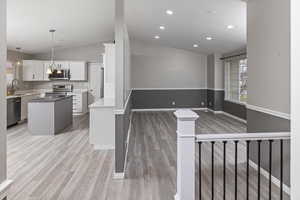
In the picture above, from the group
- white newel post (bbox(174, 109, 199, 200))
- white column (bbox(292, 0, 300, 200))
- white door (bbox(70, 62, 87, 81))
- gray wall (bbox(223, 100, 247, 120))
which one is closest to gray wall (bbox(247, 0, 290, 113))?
white newel post (bbox(174, 109, 199, 200))

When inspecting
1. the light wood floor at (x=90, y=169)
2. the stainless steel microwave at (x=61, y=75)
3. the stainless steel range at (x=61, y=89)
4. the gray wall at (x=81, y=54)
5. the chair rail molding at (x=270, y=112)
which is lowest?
the light wood floor at (x=90, y=169)

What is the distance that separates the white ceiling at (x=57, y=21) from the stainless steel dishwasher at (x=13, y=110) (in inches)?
73.2

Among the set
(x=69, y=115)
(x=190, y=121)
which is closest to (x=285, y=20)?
(x=190, y=121)

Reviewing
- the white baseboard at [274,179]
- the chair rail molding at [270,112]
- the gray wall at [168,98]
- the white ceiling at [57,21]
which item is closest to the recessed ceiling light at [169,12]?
the white ceiling at [57,21]

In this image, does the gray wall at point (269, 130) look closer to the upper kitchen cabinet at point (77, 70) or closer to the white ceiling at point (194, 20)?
the white ceiling at point (194, 20)

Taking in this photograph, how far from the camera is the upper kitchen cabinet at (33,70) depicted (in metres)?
9.46

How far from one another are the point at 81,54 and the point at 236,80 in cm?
655

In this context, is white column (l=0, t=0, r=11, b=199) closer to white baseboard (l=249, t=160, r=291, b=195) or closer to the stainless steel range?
white baseboard (l=249, t=160, r=291, b=195)

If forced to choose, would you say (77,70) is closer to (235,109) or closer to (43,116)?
(43,116)

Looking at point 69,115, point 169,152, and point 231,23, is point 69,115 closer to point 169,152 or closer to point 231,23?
point 169,152

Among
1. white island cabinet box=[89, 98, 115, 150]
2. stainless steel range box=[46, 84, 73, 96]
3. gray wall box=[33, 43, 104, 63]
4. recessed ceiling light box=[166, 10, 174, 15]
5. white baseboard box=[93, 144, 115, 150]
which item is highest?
recessed ceiling light box=[166, 10, 174, 15]

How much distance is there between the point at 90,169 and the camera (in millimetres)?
3850

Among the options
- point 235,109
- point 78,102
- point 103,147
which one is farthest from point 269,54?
point 78,102

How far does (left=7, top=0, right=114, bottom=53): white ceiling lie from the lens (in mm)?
5182
